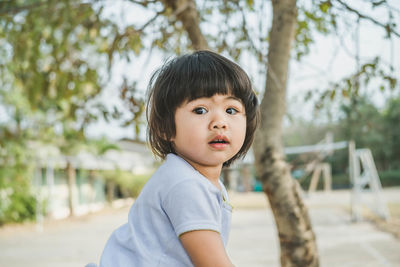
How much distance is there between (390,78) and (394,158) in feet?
112

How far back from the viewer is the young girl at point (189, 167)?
998 millimetres

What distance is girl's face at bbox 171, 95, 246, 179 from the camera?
110 cm

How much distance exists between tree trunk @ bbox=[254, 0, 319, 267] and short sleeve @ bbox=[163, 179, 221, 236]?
1337 mm

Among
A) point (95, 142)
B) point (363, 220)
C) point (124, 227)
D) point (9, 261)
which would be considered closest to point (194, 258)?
point (124, 227)

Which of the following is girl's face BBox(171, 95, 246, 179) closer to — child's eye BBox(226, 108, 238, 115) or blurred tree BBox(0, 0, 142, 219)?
child's eye BBox(226, 108, 238, 115)

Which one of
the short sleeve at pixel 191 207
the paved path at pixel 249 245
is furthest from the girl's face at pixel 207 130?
the paved path at pixel 249 245

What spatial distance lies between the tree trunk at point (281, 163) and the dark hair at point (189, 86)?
1082mm

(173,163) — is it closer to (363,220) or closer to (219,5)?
(219,5)

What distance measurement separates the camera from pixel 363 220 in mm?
11461

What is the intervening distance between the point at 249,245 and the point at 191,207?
7508 mm

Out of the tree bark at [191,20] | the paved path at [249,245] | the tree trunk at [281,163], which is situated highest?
the tree bark at [191,20]

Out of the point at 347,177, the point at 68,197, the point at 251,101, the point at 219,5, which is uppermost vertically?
the point at 219,5

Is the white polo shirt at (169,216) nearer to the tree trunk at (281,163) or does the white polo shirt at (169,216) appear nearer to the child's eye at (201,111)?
the child's eye at (201,111)

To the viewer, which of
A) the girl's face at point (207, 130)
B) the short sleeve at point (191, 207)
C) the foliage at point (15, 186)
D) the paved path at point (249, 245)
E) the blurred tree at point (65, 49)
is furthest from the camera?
the foliage at point (15, 186)
